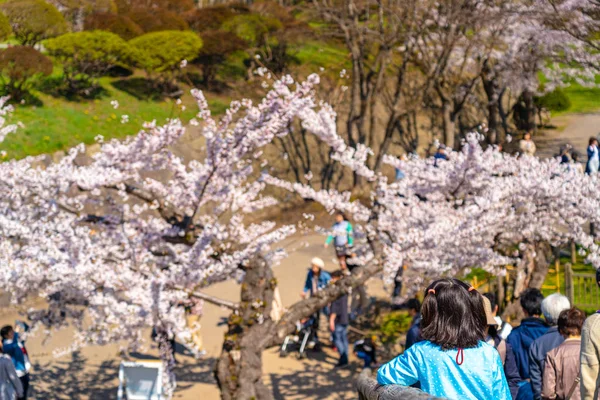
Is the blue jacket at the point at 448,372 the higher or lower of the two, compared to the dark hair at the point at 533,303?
higher

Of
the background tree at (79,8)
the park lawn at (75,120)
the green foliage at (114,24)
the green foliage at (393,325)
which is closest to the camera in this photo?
the green foliage at (393,325)

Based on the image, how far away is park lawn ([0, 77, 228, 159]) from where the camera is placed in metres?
16.2

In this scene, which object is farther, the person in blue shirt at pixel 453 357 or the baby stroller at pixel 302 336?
the baby stroller at pixel 302 336

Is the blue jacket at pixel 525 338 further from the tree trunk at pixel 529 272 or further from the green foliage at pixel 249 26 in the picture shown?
the green foliage at pixel 249 26

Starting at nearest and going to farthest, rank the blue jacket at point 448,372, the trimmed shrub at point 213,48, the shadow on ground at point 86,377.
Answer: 1. the blue jacket at point 448,372
2. the shadow on ground at point 86,377
3. the trimmed shrub at point 213,48

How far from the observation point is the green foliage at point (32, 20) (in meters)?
14.6

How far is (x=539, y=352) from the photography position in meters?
4.89

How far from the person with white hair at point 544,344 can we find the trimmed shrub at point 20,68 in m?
12.6

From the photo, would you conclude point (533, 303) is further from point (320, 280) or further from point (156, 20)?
point (156, 20)

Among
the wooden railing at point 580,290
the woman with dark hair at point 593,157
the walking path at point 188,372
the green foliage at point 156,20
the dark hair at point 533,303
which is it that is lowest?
the walking path at point 188,372

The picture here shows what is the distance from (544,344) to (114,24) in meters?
17.9

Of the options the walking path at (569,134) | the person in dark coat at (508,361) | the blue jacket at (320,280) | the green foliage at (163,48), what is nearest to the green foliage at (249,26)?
the green foliage at (163,48)

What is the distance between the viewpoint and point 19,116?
1700 centimetres

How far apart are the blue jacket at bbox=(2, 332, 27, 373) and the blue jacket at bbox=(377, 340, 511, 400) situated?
605 centimetres
